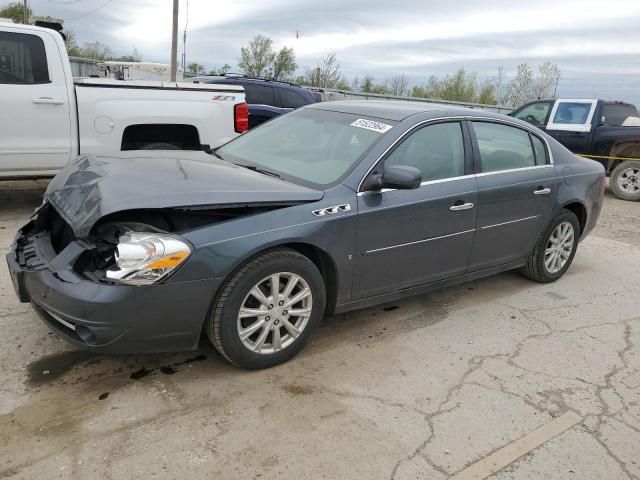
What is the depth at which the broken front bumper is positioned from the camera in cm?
276

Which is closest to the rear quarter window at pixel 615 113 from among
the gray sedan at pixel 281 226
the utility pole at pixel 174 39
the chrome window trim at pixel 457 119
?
the chrome window trim at pixel 457 119

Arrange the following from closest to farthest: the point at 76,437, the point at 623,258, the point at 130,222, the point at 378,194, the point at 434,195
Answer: the point at 76,437 < the point at 130,222 < the point at 378,194 < the point at 434,195 < the point at 623,258

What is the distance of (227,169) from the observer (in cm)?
367

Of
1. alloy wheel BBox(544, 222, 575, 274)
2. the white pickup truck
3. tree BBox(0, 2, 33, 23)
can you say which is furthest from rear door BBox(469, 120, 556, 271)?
tree BBox(0, 2, 33, 23)

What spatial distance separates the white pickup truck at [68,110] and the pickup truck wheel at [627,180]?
7.47 meters

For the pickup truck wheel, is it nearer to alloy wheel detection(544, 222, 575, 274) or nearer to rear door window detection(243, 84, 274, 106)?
alloy wheel detection(544, 222, 575, 274)

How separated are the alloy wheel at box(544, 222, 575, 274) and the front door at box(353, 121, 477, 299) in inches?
49.2

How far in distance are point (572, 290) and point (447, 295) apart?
1.28 metres

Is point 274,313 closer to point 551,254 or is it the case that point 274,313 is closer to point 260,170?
point 260,170

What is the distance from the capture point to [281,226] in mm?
3162

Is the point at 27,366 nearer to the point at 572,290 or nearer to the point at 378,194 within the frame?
the point at 378,194

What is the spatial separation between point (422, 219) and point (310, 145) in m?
0.96

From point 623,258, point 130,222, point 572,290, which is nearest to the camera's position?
point 130,222

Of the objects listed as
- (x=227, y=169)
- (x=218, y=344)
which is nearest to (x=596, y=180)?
(x=227, y=169)
